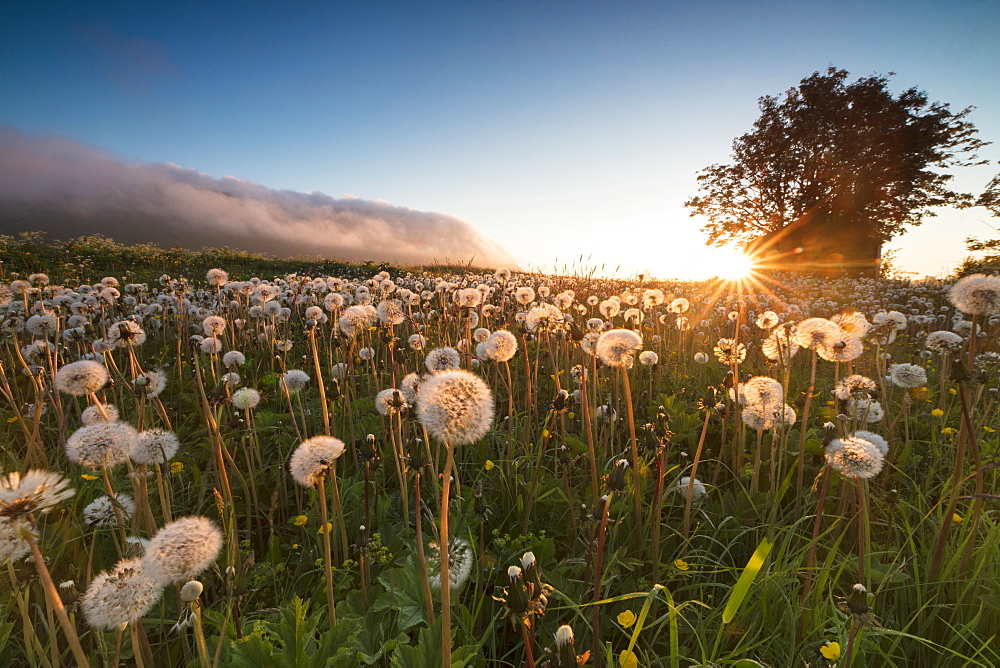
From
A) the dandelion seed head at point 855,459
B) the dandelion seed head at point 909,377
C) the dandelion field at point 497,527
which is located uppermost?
the dandelion seed head at point 909,377

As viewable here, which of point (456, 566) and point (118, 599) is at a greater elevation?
point (118, 599)

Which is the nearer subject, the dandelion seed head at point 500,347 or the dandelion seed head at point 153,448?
the dandelion seed head at point 153,448

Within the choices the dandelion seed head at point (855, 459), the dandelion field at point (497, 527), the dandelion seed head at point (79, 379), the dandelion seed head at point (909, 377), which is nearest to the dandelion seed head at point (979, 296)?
the dandelion field at point (497, 527)

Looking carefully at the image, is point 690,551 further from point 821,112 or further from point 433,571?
point 821,112

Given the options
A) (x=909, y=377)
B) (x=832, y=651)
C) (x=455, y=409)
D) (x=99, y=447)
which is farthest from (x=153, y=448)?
(x=909, y=377)

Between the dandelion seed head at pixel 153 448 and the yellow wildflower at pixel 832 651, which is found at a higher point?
the dandelion seed head at pixel 153 448

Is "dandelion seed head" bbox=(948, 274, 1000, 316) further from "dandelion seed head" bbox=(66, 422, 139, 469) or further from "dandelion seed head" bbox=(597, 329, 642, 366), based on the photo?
"dandelion seed head" bbox=(66, 422, 139, 469)

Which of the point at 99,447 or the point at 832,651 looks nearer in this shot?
the point at 832,651

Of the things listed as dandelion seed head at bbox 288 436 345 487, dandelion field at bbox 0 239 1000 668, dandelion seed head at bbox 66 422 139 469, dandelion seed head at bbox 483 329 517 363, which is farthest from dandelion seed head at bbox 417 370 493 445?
dandelion seed head at bbox 483 329 517 363

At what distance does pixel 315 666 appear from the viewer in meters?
1.50

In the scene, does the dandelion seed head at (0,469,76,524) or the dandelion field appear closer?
the dandelion seed head at (0,469,76,524)

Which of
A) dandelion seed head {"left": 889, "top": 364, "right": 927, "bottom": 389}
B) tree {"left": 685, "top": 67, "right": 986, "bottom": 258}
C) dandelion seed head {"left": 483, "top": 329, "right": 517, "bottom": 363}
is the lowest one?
dandelion seed head {"left": 889, "top": 364, "right": 927, "bottom": 389}

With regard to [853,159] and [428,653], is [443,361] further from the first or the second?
[853,159]

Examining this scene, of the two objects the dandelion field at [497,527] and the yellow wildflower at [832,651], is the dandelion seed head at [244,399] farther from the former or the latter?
the yellow wildflower at [832,651]
